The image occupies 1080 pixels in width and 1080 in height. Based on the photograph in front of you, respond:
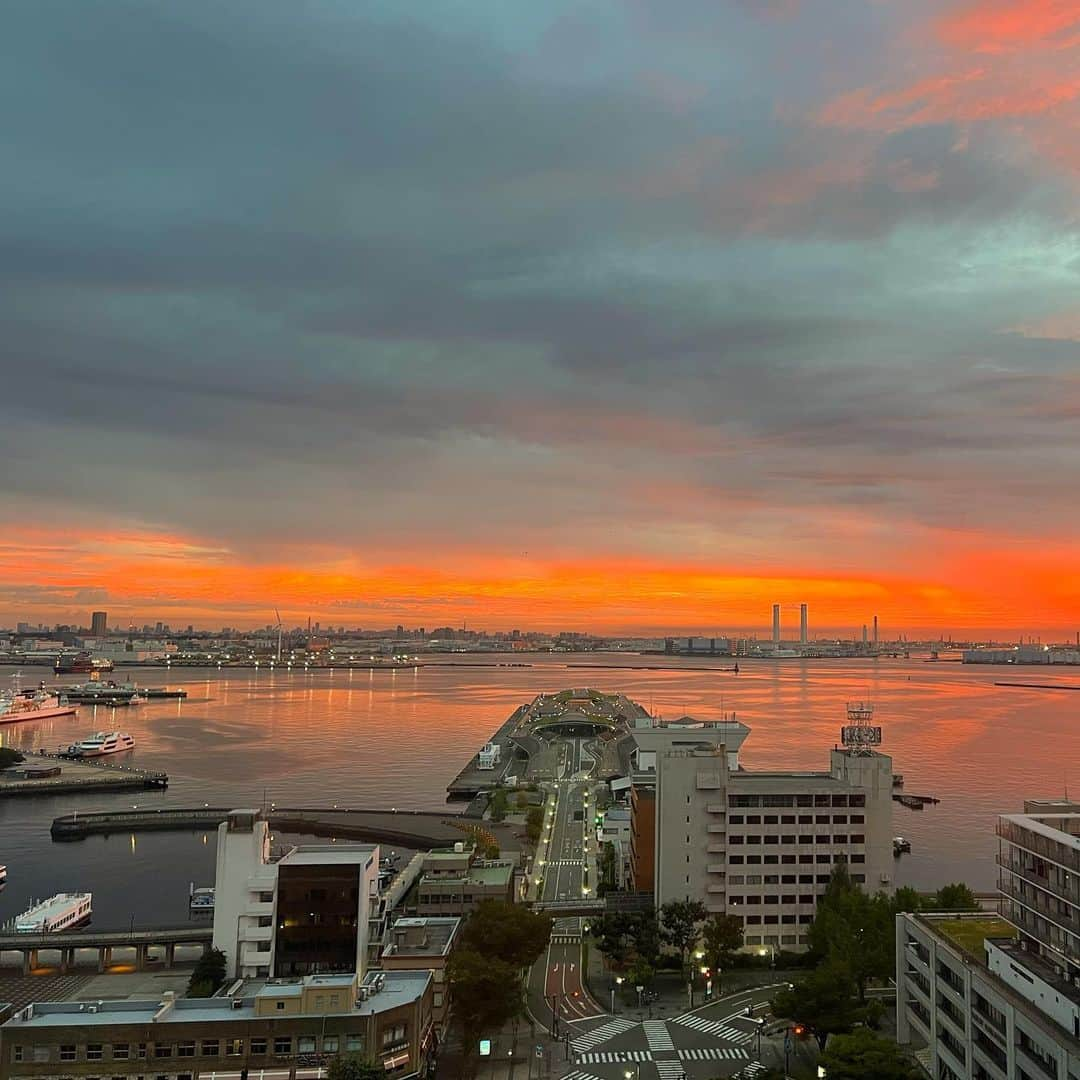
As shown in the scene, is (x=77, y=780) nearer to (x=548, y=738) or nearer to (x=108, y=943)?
(x=548, y=738)

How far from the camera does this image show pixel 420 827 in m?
20.5

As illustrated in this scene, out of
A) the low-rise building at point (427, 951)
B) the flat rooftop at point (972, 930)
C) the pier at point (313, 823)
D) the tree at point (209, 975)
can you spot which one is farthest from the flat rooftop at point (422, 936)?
the pier at point (313, 823)

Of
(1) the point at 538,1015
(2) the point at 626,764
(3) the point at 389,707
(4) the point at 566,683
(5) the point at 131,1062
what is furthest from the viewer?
(4) the point at 566,683

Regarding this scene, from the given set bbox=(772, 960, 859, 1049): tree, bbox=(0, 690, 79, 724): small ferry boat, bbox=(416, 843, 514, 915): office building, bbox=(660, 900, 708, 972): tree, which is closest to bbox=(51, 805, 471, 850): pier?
bbox=(416, 843, 514, 915): office building

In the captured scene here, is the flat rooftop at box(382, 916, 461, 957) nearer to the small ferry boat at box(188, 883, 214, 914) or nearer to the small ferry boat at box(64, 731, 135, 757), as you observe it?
the small ferry boat at box(188, 883, 214, 914)

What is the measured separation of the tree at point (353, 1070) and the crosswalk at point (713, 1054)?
2.91m

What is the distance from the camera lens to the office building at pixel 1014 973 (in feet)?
21.9

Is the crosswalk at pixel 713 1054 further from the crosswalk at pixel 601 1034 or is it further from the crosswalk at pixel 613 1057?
the crosswalk at pixel 601 1034

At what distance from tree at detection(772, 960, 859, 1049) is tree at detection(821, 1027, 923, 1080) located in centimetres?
108

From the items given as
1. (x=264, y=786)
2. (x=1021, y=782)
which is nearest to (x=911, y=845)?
(x=1021, y=782)

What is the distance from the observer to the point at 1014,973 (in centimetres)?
724

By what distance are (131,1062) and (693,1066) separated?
4817 mm

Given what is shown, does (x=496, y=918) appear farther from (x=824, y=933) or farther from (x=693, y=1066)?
(x=824, y=933)

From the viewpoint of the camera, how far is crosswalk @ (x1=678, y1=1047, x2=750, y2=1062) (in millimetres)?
8727
